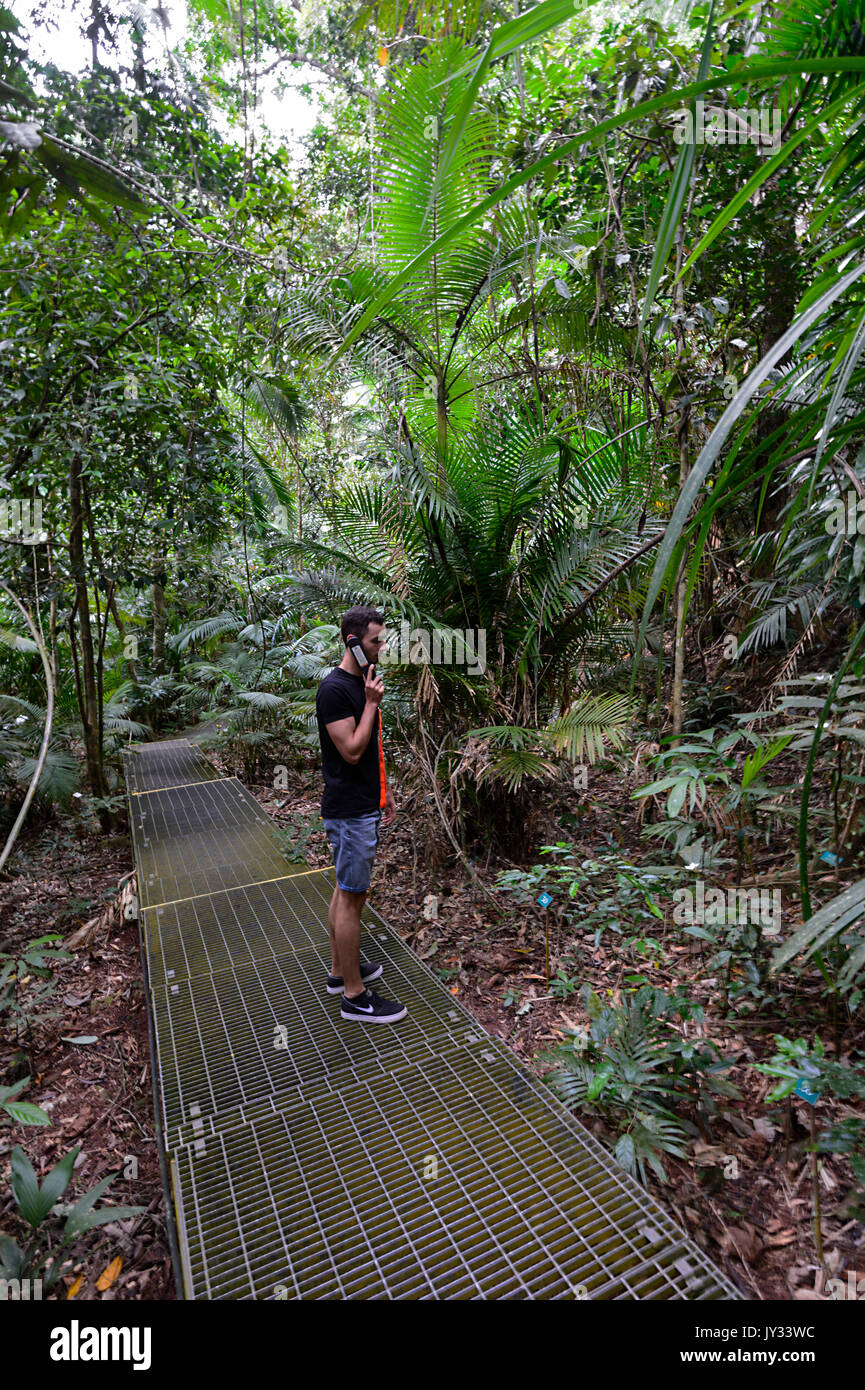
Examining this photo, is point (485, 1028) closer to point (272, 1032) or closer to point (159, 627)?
point (272, 1032)

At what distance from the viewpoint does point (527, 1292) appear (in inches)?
65.0

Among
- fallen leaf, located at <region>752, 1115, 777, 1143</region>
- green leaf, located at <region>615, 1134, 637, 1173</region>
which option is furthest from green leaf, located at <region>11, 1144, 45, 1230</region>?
fallen leaf, located at <region>752, 1115, 777, 1143</region>

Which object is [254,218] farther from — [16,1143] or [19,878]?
[16,1143]

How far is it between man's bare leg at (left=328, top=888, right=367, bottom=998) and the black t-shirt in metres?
0.32

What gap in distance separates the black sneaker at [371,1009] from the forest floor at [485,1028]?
398mm

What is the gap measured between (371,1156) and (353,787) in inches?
45.9

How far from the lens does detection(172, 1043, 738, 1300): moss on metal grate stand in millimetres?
1697

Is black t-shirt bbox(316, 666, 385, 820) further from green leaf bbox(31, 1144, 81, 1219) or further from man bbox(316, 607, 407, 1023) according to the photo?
green leaf bbox(31, 1144, 81, 1219)

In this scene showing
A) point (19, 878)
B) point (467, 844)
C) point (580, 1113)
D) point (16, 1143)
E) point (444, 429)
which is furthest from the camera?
point (19, 878)

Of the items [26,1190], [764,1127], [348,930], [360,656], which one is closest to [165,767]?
[348,930]

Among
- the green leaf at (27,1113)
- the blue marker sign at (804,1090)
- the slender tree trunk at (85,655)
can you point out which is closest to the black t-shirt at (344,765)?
the green leaf at (27,1113)

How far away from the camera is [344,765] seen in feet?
8.61
